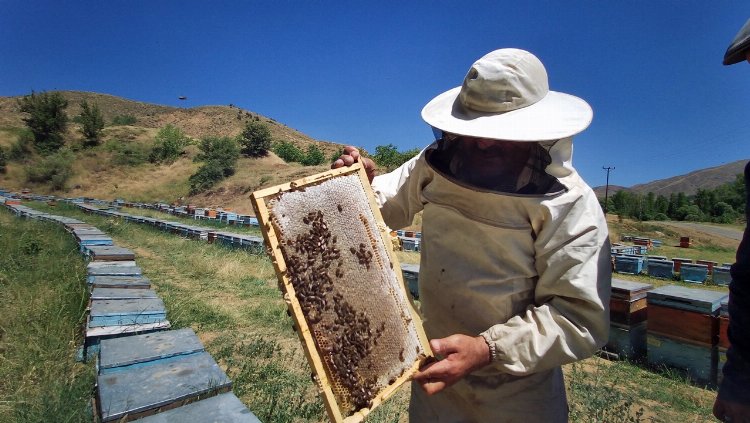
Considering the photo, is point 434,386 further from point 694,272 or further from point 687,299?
point 694,272

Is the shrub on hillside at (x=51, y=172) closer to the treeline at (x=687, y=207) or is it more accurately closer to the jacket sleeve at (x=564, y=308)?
the jacket sleeve at (x=564, y=308)

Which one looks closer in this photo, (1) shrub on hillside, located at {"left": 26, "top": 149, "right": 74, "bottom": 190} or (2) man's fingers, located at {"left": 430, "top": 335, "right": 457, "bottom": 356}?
(2) man's fingers, located at {"left": 430, "top": 335, "right": 457, "bottom": 356}

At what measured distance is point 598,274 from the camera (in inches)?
62.1

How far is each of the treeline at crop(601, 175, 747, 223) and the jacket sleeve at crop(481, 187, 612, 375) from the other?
60.5 metres

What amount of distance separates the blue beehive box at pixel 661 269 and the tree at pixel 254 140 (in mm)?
39822

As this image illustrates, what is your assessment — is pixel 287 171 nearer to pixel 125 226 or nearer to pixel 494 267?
pixel 125 226

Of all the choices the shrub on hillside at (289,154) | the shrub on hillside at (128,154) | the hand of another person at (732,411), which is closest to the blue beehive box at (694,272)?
the hand of another person at (732,411)

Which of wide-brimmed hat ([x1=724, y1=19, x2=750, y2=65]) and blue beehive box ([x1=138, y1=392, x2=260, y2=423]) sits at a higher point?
wide-brimmed hat ([x1=724, y1=19, x2=750, y2=65])

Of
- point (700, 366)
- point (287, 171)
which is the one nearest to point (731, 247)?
point (700, 366)

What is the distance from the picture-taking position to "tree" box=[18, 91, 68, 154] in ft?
154

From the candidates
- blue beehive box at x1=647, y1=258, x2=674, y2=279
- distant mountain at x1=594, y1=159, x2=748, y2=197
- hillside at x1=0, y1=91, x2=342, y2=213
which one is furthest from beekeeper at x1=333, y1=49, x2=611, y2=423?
distant mountain at x1=594, y1=159, x2=748, y2=197

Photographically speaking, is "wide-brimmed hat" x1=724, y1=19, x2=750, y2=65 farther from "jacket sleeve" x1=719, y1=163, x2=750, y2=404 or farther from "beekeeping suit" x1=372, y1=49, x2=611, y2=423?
"beekeeping suit" x1=372, y1=49, x2=611, y2=423

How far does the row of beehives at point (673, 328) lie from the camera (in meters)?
5.12

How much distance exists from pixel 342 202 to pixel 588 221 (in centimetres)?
101
